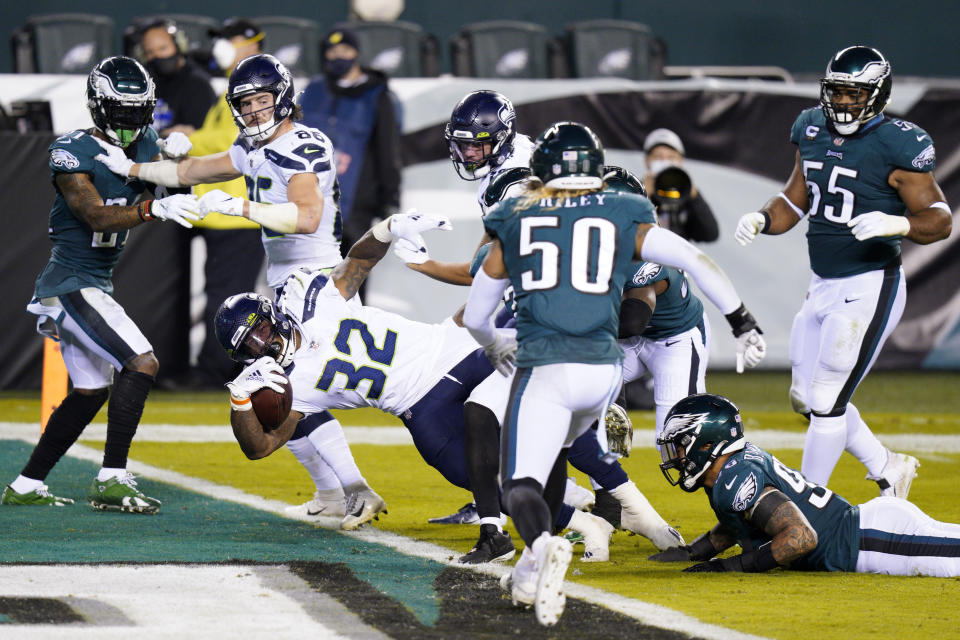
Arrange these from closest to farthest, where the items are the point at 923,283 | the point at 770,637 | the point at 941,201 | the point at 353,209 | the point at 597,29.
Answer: the point at 770,637, the point at 941,201, the point at 353,209, the point at 923,283, the point at 597,29

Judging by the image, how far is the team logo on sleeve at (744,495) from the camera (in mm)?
4270

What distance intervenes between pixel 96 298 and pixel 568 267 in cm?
258

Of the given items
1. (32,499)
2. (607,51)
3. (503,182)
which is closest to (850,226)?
(503,182)

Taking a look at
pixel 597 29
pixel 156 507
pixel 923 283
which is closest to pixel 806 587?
pixel 156 507

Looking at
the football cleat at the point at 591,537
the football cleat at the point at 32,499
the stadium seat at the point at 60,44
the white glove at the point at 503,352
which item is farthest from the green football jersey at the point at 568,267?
the stadium seat at the point at 60,44

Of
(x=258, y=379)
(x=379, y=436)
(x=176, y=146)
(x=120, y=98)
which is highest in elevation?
(x=120, y=98)

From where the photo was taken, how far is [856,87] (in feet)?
17.6

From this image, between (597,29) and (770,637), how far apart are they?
29.9 feet

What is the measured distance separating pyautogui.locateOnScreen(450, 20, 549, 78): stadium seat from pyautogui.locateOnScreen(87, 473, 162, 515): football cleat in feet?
22.7

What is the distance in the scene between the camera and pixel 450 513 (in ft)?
18.7

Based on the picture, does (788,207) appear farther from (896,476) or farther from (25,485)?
(25,485)

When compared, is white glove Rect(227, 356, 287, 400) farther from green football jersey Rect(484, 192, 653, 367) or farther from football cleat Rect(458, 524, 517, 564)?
green football jersey Rect(484, 192, 653, 367)

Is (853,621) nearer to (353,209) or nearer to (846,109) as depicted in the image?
(846,109)

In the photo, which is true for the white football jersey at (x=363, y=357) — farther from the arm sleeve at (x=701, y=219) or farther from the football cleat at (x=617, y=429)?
the arm sleeve at (x=701, y=219)
